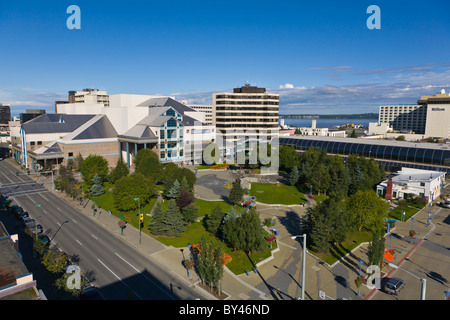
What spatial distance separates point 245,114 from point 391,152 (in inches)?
2207

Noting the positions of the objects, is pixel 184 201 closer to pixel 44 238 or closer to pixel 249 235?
pixel 249 235

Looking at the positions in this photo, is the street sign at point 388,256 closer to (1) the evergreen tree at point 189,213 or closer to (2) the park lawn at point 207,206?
(2) the park lawn at point 207,206

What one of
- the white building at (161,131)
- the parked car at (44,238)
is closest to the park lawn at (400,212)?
the parked car at (44,238)

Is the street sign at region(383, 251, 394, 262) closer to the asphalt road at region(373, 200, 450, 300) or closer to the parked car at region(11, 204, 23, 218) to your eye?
the asphalt road at region(373, 200, 450, 300)

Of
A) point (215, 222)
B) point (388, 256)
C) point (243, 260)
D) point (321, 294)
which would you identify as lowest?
point (243, 260)

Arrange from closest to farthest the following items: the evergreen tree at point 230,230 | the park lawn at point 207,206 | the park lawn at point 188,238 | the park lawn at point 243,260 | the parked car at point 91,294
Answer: the parked car at point 91,294, the park lawn at point 243,260, the evergreen tree at point 230,230, the park lawn at point 188,238, the park lawn at point 207,206

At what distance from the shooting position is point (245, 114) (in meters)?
124

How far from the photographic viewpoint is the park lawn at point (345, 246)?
38591 millimetres

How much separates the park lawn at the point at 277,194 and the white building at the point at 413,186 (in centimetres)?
1895

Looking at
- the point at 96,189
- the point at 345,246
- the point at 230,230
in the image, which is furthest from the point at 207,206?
the point at 345,246

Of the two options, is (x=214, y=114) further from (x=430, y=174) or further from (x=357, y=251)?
(x=357, y=251)

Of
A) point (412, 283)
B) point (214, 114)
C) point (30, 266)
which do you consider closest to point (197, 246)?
point (30, 266)

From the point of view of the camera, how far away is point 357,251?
40844 millimetres

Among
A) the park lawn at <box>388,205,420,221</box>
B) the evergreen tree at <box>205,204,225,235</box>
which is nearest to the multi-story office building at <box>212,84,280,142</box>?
the park lawn at <box>388,205,420,221</box>
